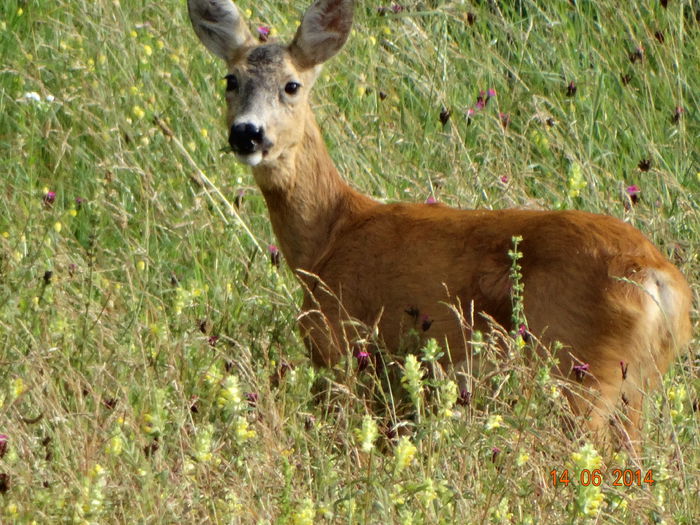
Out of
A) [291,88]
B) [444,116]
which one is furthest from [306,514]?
[444,116]

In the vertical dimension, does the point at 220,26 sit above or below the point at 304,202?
above

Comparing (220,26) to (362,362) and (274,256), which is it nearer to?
(274,256)

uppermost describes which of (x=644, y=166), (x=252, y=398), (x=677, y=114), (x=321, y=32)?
(x=321, y=32)

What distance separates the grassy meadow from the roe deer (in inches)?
6.2

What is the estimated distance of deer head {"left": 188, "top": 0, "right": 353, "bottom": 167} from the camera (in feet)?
15.9

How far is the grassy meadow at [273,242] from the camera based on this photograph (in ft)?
10.3

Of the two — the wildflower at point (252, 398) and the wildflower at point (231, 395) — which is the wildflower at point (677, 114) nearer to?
the wildflower at point (252, 398)

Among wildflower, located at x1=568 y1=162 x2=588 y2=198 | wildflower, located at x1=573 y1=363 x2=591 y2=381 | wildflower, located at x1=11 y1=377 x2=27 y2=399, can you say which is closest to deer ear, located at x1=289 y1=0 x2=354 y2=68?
wildflower, located at x1=568 y1=162 x2=588 y2=198

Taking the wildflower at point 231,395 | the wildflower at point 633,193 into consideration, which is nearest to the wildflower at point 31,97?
the wildflower at point 633,193

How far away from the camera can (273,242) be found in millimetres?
5473

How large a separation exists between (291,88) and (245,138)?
410 mm

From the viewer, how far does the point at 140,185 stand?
552cm

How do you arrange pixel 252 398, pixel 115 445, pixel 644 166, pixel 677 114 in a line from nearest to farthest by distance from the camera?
pixel 115 445, pixel 252 398, pixel 644 166, pixel 677 114
